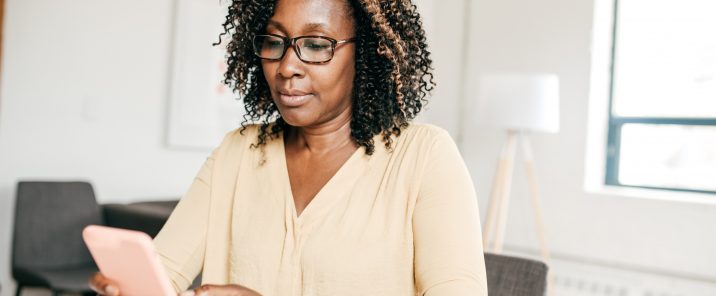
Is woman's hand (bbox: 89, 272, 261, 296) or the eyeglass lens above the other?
the eyeglass lens

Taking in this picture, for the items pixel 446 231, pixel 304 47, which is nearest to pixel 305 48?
pixel 304 47

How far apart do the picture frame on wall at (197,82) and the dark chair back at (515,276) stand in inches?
109

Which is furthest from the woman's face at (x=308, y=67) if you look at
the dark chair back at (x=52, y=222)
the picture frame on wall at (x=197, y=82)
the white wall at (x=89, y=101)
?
the picture frame on wall at (x=197, y=82)

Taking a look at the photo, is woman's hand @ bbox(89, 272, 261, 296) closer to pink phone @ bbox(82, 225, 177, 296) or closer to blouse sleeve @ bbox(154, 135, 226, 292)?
pink phone @ bbox(82, 225, 177, 296)

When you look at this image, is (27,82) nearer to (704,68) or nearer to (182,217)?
(182,217)

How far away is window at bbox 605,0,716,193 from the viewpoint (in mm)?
3934

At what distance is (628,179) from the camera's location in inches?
167

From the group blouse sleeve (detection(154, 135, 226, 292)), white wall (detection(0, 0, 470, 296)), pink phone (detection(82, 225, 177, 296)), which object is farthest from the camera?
white wall (detection(0, 0, 470, 296))

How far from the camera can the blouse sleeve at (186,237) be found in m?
1.17

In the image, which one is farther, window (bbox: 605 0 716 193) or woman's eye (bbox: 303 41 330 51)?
window (bbox: 605 0 716 193)

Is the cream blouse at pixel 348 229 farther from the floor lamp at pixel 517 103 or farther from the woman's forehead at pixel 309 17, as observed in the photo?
the floor lamp at pixel 517 103

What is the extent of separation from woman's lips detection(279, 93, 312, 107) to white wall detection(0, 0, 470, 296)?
272 centimetres

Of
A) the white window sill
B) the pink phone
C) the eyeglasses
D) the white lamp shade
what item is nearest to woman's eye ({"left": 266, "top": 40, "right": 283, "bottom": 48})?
the eyeglasses

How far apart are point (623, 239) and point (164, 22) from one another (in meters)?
3.15
